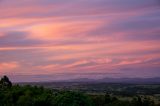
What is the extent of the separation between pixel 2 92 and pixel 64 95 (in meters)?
23.7

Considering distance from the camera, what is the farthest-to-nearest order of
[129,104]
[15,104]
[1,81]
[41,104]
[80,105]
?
1. [1,81]
2. [129,104]
3. [15,104]
4. [41,104]
5. [80,105]

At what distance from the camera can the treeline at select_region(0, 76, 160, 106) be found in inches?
3666

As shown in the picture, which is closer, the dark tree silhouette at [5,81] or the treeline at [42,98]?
the treeline at [42,98]

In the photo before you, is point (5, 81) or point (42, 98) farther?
point (5, 81)

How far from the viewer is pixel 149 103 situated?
118750 mm

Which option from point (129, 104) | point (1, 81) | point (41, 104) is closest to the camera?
point (41, 104)

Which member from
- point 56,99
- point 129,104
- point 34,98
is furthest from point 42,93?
point 129,104

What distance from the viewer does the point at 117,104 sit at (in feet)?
356

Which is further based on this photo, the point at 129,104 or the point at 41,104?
the point at 129,104

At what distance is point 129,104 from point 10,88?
96.0 feet

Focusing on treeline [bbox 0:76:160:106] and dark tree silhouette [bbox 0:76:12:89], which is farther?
dark tree silhouette [bbox 0:76:12:89]

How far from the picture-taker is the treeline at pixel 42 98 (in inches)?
3666

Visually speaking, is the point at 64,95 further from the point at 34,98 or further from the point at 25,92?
the point at 25,92

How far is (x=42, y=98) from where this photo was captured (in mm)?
99688
